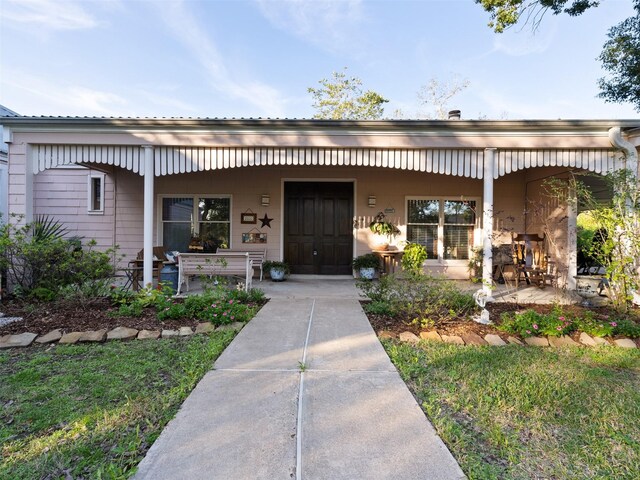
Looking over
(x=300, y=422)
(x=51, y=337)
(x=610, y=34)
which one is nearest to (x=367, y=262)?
(x=51, y=337)

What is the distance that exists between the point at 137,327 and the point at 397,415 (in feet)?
11.9

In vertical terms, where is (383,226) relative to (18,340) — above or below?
above

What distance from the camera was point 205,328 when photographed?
447 centimetres

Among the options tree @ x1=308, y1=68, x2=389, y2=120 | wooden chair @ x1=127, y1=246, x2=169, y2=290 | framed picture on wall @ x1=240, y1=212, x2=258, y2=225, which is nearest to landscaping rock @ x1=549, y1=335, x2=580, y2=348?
wooden chair @ x1=127, y1=246, x2=169, y2=290

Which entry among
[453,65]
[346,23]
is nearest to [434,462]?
[346,23]

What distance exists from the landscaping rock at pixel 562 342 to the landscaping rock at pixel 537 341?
0.06 metres

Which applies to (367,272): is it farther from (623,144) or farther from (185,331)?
(623,144)

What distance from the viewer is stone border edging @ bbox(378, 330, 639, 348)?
408 cm

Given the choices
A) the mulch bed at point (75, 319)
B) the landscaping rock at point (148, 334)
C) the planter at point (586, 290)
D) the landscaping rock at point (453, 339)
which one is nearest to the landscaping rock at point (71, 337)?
the mulch bed at point (75, 319)

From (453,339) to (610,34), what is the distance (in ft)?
39.7

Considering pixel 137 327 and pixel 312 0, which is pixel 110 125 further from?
pixel 312 0

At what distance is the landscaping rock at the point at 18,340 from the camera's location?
393 centimetres

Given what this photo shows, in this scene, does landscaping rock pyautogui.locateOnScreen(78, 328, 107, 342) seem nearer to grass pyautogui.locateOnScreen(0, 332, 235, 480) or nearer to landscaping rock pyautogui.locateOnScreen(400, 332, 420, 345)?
grass pyautogui.locateOnScreen(0, 332, 235, 480)

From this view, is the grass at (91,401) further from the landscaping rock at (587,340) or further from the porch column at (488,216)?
the porch column at (488,216)
